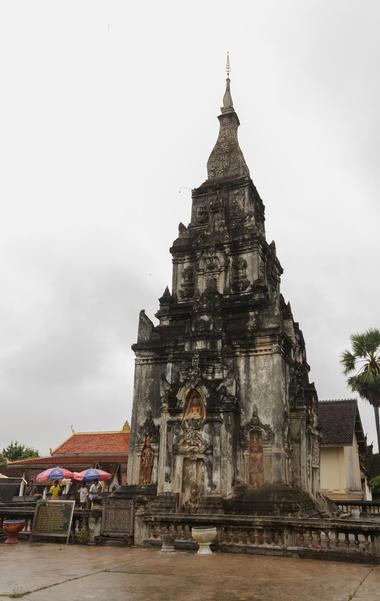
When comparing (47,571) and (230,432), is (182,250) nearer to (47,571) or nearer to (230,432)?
(230,432)

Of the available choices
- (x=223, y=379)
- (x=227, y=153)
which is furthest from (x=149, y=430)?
(x=227, y=153)

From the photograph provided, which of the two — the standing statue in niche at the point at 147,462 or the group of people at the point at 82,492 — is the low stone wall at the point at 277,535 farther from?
the standing statue in niche at the point at 147,462

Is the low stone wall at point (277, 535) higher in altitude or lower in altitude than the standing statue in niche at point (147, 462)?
lower

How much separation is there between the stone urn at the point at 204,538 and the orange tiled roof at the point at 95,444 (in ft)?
73.5

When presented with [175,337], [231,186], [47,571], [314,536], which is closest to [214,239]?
[231,186]

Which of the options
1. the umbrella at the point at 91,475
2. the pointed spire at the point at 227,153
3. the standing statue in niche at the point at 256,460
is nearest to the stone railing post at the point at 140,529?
the standing statue in niche at the point at 256,460

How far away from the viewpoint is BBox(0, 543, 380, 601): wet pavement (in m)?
8.17

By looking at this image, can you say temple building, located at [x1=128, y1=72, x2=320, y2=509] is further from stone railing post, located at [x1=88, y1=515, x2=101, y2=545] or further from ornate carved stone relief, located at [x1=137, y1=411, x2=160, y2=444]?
stone railing post, located at [x1=88, y1=515, x2=101, y2=545]

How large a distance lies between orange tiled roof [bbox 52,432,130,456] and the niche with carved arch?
1762 cm

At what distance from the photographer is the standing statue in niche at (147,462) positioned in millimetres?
19281

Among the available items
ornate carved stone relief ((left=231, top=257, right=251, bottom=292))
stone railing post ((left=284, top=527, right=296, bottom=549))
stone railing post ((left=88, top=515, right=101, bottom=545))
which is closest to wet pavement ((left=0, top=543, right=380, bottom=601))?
stone railing post ((left=284, top=527, right=296, bottom=549))

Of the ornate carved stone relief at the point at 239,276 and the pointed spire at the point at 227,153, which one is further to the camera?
the pointed spire at the point at 227,153

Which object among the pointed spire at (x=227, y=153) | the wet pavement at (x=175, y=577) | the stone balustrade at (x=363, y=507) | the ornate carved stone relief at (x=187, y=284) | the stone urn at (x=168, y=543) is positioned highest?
the pointed spire at (x=227, y=153)

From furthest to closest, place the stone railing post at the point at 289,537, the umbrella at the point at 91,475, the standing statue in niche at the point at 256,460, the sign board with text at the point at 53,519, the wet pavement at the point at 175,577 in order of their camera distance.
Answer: the umbrella at the point at 91,475
the standing statue in niche at the point at 256,460
the sign board with text at the point at 53,519
the stone railing post at the point at 289,537
the wet pavement at the point at 175,577
